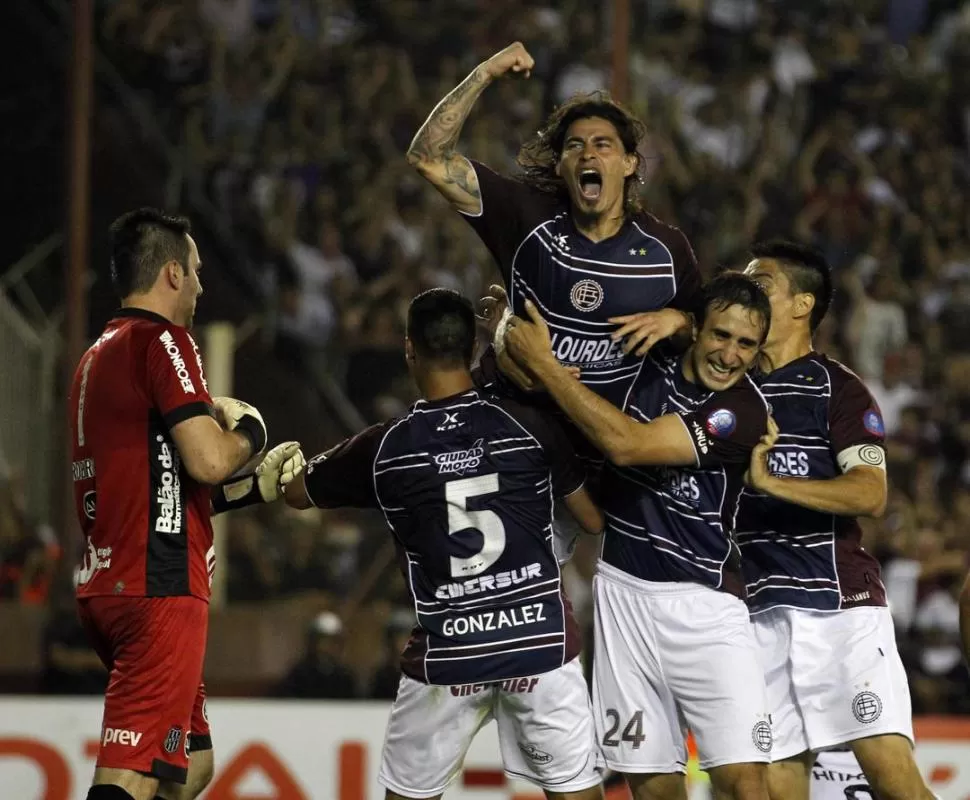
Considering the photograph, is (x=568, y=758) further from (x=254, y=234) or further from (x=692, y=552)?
(x=254, y=234)

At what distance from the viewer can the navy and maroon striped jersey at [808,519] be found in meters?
5.48

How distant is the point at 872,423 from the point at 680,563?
0.89 metres

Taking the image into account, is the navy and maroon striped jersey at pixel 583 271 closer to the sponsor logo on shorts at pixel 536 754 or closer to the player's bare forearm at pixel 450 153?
the player's bare forearm at pixel 450 153

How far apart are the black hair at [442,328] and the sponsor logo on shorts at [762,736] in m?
1.45

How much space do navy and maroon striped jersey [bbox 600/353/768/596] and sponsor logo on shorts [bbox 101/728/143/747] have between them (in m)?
1.57

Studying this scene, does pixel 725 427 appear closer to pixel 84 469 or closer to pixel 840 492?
pixel 840 492

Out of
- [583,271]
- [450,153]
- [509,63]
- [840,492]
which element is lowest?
[840,492]

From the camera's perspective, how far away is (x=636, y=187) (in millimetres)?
5496

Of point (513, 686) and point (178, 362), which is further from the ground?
point (178, 362)

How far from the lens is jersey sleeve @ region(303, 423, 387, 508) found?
16.6 ft

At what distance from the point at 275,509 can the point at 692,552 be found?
15.0ft

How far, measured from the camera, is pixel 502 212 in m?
5.30

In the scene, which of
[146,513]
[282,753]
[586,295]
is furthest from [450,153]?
[282,753]

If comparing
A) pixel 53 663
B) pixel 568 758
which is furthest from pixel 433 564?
pixel 53 663
